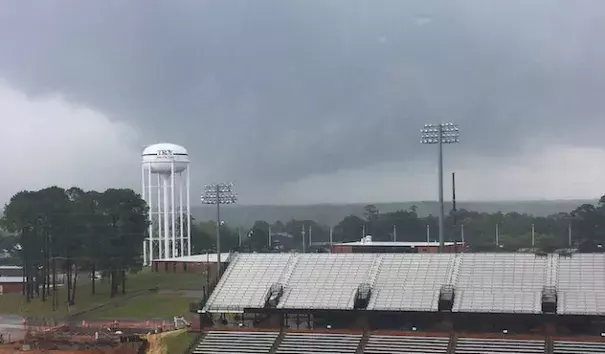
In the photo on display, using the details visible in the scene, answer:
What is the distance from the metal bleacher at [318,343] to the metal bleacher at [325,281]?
4.48 ft

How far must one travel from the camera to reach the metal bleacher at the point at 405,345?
29297 mm

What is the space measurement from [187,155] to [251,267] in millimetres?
33304

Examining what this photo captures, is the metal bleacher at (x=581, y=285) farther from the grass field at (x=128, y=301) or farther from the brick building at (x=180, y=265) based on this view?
the brick building at (x=180, y=265)

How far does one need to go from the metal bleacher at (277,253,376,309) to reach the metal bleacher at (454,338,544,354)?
17.6ft

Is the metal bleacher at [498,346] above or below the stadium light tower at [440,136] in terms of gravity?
below

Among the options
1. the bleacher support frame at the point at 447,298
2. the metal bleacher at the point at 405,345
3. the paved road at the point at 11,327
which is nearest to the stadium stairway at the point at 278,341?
the metal bleacher at the point at 405,345

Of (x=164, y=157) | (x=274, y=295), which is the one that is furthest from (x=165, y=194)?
(x=274, y=295)

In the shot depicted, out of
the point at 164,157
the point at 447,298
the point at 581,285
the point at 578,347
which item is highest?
the point at 164,157

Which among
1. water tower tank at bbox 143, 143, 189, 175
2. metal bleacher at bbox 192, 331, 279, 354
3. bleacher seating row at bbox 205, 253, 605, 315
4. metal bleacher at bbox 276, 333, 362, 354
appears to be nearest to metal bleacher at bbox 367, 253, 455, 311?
bleacher seating row at bbox 205, 253, 605, 315

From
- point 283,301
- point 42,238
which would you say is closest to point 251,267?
point 283,301

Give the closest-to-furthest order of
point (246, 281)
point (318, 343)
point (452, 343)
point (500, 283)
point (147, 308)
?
point (452, 343) → point (318, 343) → point (500, 283) → point (246, 281) → point (147, 308)

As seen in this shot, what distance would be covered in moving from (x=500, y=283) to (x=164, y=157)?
136 feet

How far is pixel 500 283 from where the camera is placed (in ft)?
105

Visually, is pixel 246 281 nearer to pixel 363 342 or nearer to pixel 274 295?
pixel 274 295
